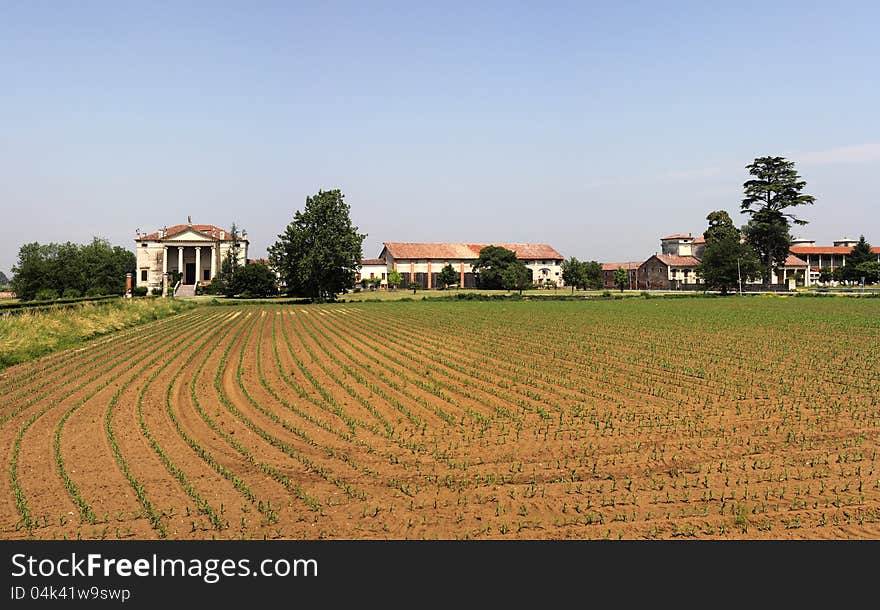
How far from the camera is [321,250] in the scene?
70.6 metres

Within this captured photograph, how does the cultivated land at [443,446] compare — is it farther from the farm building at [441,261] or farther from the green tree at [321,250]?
the farm building at [441,261]

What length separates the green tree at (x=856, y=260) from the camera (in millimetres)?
117625

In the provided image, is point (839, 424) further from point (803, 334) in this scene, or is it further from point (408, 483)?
point (803, 334)

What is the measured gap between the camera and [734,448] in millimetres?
10789

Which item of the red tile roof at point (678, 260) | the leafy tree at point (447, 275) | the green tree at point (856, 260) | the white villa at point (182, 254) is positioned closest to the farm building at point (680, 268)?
the red tile roof at point (678, 260)

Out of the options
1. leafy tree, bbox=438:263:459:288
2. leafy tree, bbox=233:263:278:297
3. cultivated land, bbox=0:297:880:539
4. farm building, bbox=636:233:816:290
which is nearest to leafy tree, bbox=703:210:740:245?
farm building, bbox=636:233:816:290

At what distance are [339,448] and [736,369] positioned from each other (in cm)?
1369

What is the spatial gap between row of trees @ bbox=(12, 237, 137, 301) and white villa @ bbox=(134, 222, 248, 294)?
17.9 feet

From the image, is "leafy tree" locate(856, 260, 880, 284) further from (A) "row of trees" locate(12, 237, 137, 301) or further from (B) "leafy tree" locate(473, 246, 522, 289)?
(A) "row of trees" locate(12, 237, 137, 301)

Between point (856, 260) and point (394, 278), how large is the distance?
8925 cm

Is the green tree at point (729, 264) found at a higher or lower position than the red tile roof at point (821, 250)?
lower

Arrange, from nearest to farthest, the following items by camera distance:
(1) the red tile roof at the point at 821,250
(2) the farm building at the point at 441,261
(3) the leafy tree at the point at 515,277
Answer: (3) the leafy tree at the point at 515,277 → (2) the farm building at the point at 441,261 → (1) the red tile roof at the point at 821,250

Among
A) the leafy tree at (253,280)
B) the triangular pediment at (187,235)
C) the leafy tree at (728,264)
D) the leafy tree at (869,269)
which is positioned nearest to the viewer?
the leafy tree at (253,280)

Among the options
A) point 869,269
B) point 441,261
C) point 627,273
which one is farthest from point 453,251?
point 869,269
